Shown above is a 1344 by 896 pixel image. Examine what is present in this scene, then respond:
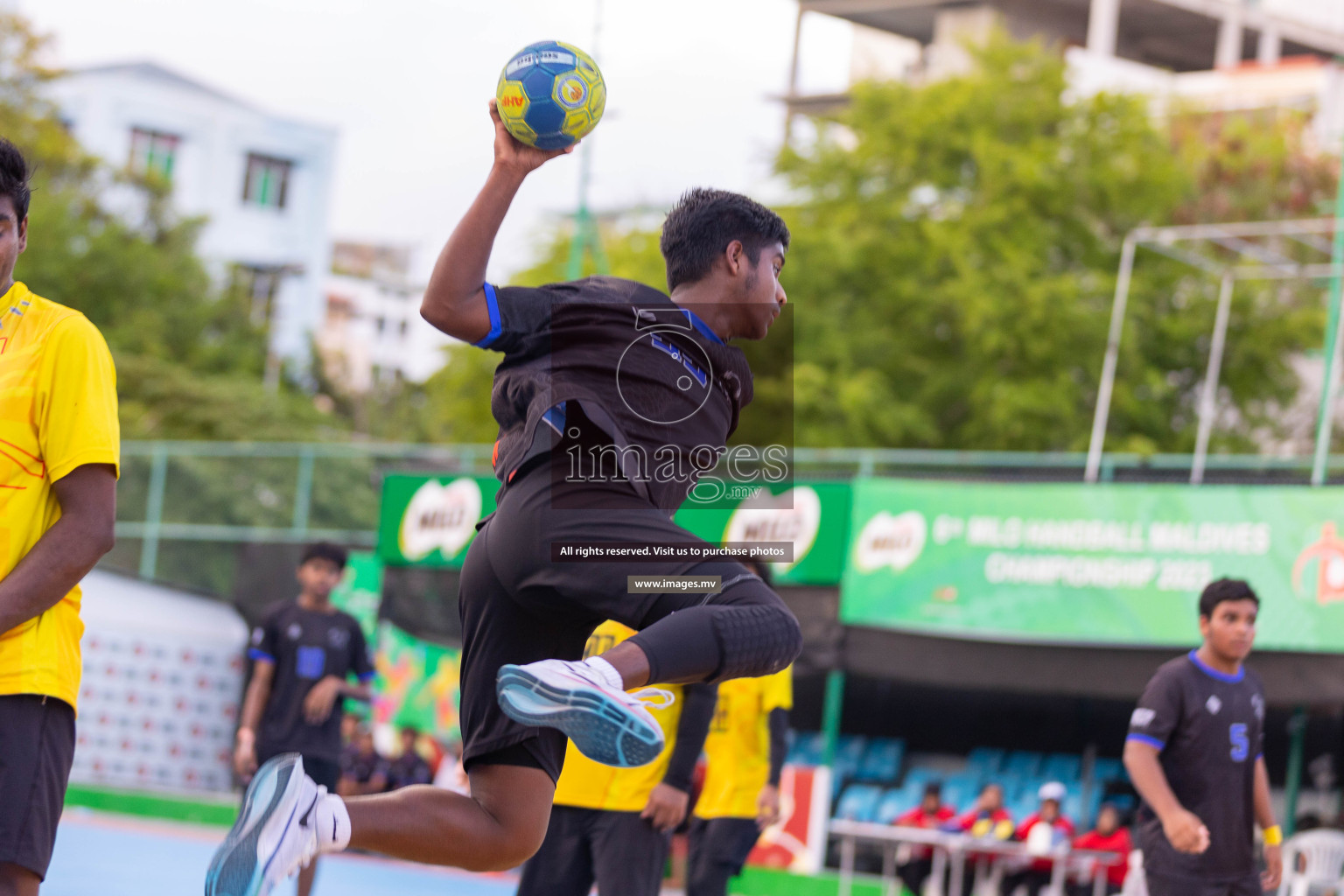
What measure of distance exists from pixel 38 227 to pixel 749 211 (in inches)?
1495

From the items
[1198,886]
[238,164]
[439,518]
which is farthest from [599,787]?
[238,164]

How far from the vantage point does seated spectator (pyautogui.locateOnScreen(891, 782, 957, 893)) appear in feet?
44.4

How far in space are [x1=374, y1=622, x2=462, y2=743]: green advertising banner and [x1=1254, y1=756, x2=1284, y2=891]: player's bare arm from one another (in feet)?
37.7

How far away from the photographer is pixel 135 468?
22109 mm

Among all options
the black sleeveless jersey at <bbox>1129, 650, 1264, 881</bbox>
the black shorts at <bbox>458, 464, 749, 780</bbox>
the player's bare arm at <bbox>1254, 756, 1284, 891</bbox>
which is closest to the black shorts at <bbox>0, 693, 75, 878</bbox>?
the black shorts at <bbox>458, 464, 749, 780</bbox>

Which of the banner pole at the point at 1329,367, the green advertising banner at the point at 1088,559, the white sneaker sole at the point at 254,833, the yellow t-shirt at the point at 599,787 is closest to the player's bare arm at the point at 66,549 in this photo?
the white sneaker sole at the point at 254,833

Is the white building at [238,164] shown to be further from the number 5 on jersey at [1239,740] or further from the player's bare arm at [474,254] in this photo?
the player's bare arm at [474,254]

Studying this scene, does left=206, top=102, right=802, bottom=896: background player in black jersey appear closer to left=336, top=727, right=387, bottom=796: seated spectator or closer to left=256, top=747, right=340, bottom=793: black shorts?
left=256, top=747, right=340, bottom=793: black shorts

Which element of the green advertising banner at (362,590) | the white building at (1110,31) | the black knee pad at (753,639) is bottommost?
the green advertising banner at (362,590)

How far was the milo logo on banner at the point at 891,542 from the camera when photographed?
14.2m

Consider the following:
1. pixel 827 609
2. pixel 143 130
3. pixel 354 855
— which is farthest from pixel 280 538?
pixel 143 130

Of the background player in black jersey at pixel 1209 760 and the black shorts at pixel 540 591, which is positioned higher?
the black shorts at pixel 540 591

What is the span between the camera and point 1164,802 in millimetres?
6383

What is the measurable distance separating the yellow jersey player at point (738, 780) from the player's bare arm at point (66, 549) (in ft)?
15.6
